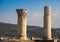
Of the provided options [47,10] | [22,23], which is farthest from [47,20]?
[22,23]

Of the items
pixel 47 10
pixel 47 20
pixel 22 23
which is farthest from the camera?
pixel 47 20

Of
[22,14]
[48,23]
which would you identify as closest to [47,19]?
[48,23]

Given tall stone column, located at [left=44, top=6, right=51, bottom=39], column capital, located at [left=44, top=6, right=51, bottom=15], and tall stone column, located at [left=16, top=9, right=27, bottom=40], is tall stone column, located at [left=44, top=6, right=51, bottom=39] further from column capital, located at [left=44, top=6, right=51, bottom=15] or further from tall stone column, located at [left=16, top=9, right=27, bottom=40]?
tall stone column, located at [left=16, top=9, right=27, bottom=40]

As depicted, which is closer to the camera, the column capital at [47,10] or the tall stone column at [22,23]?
the tall stone column at [22,23]

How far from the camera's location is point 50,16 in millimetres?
27688

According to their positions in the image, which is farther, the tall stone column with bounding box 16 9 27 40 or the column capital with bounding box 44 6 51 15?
the column capital with bounding box 44 6 51 15

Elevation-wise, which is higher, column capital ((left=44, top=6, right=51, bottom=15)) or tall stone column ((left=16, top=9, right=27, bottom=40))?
column capital ((left=44, top=6, right=51, bottom=15))

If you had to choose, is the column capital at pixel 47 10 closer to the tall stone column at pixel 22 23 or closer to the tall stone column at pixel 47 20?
the tall stone column at pixel 47 20

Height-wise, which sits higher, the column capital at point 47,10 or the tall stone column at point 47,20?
the column capital at point 47,10

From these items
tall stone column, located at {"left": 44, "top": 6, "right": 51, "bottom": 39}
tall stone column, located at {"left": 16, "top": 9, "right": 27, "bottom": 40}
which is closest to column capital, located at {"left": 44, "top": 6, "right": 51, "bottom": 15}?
tall stone column, located at {"left": 44, "top": 6, "right": 51, "bottom": 39}

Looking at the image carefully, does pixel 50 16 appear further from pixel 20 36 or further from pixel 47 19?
pixel 20 36

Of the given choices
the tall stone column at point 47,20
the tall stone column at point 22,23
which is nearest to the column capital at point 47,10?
the tall stone column at point 47,20

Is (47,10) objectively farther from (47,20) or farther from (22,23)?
(22,23)

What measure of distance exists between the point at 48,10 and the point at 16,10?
12.0ft
